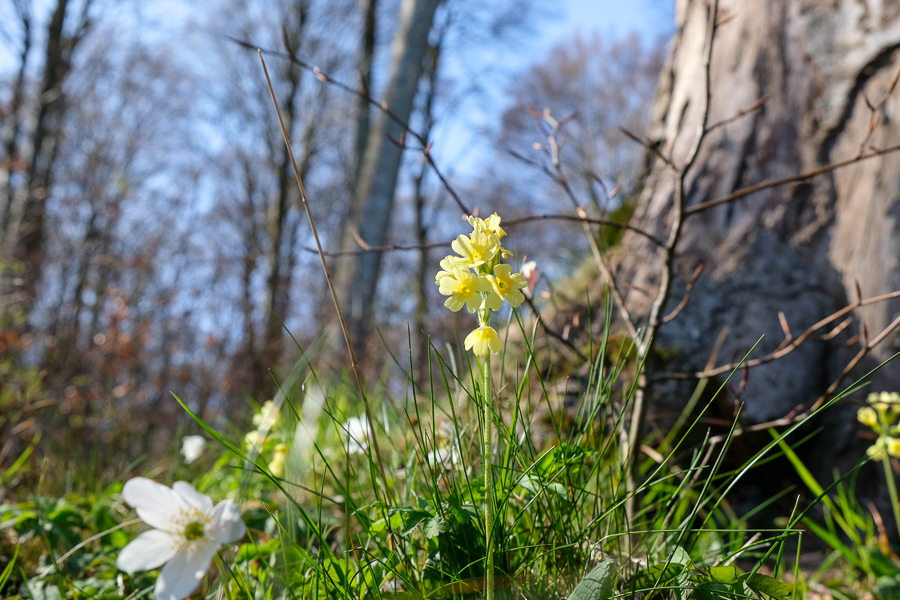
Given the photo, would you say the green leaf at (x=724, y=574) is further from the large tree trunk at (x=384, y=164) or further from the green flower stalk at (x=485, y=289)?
the large tree trunk at (x=384, y=164)

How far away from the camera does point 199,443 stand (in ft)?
5.93

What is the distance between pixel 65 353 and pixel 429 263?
800cm

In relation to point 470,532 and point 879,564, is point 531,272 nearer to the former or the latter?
point 470,532

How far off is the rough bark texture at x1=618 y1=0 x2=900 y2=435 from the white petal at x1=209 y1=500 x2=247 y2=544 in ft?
5.14

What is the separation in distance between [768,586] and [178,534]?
0.98 m

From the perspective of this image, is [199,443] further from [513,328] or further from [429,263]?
[429,263]

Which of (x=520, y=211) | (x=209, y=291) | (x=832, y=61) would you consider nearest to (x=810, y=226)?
(x=832, y=61)

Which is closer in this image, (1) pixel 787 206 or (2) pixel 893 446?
(2) pixel 893 446

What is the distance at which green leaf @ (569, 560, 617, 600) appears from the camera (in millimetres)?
780

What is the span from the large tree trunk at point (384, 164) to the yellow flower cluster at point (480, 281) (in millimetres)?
4626

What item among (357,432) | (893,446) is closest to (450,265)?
(357,432)

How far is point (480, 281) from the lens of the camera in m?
0.74

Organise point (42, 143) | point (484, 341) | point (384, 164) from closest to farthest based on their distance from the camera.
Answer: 1. point (484, 341)
2. point (384, 164)
3. point (42, 143)

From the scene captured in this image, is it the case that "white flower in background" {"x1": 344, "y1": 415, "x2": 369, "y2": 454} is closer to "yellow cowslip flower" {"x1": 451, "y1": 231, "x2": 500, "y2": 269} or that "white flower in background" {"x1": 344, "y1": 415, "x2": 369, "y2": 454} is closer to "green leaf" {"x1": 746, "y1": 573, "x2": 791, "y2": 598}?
"yellow cowslip flower" {"x1": 451, "y1": 231, "x2": 500, "y2": 269}
